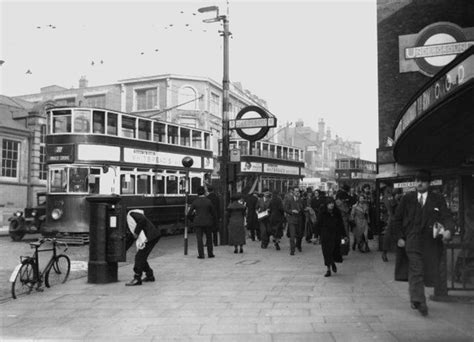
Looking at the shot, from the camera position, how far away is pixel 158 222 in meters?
18.4

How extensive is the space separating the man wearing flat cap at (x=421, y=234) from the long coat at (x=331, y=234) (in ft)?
8.34

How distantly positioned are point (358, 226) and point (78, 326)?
8.92m

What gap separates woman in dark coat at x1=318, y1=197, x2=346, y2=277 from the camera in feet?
29.9

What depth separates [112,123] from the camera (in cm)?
1656

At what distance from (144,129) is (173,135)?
1866 millimetres

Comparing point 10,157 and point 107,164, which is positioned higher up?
point 10,157

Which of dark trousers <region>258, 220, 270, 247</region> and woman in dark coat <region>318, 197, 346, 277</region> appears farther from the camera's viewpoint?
dark trousers <region>258, 220, 270, 247</region>

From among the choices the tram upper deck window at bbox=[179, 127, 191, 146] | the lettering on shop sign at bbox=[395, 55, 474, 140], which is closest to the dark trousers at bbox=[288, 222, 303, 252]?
the lettering on shop sign at bbox=[395, 55, 474, 140]

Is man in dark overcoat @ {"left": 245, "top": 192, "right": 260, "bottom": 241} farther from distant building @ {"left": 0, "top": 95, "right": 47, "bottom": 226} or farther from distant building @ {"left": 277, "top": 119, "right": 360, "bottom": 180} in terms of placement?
distant building @ {"left": 277, "top": 119, "right": 360, "bottom": 180}

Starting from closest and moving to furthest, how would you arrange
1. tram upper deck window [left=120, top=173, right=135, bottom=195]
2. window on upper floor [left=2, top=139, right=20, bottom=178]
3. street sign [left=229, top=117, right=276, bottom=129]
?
street sign [left=229, top=117, right=276, bottom=129] < tram upper deck window [left=120, top=173, right=135, bottom=195] < window on upper floor [left=2, top=139, right=20, bottom=178]

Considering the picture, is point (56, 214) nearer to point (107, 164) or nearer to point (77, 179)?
point (77, 179)

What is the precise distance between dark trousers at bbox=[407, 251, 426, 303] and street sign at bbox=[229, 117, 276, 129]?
8287 millimetres

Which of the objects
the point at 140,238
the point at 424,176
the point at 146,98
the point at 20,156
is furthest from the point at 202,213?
the point at 146,98

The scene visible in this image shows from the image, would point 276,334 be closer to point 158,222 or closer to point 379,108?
point 158,222
